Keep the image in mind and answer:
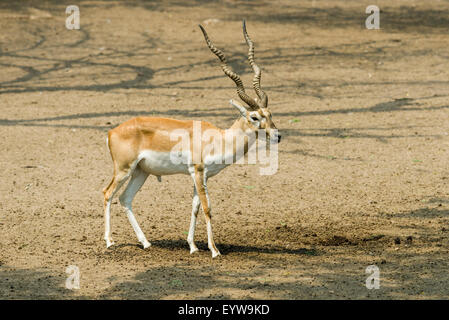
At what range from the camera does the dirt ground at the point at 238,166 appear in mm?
6934

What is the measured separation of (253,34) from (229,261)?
11.6 meters

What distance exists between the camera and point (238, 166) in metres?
10.9

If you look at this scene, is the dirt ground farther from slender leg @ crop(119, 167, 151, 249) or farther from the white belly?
the white belly

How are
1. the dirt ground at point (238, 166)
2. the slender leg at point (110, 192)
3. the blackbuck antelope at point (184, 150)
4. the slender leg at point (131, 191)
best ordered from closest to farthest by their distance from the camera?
the dirt ground at point (238, 166), the blackbuck antelope at point (184, 150), the slender leg at point (110, 192), the slender leg at point (131, 191)

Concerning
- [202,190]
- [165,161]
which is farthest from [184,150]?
[202,190]

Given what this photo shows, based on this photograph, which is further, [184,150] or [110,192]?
[110,192]

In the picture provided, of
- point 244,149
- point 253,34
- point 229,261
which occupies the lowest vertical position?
point 229,261

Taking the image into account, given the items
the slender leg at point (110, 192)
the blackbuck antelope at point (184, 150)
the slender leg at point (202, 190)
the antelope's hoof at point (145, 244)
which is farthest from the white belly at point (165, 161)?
the antelope's hoof at point (145, 244)

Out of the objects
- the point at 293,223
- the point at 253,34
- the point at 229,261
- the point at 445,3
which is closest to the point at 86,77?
the point at 253,34

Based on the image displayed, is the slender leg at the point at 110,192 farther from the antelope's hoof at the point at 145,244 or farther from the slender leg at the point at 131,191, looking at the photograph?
the antelope's hoof at the point at 145,244

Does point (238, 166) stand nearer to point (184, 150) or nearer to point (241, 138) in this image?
point (241, 138)

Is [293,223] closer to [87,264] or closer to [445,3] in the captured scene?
[87,264]

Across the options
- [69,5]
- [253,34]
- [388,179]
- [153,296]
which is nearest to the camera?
[153,296]

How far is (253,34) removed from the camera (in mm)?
18172
